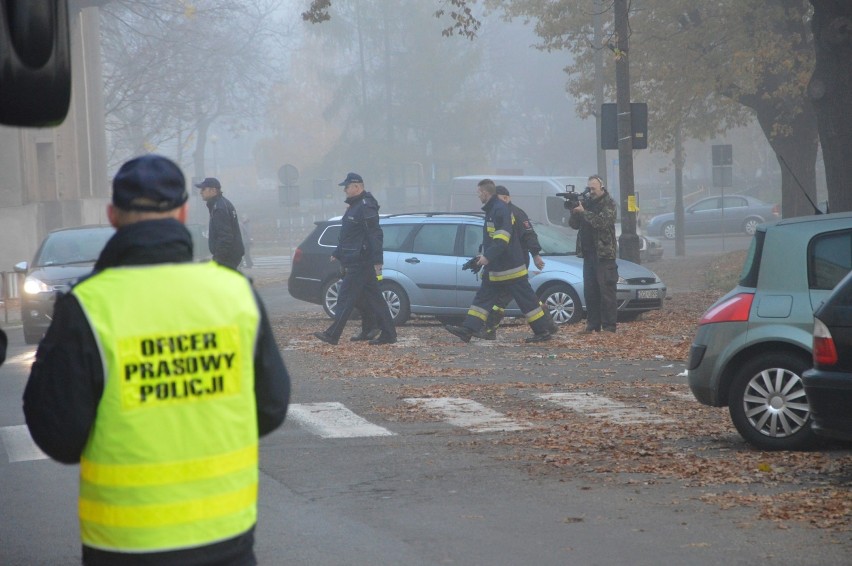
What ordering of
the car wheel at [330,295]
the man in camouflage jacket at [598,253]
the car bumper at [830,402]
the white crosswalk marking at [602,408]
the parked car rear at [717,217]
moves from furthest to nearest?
the parked car rear at [717,217] < the car wheel at [330,295] < the man in camouflage jacket at [598,253] < the white crosswalk marking at [602,408] < the car bumper at [830,402]

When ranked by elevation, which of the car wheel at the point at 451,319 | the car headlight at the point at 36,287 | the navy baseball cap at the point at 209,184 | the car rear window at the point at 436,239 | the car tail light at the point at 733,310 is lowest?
the car wheel at the point at 451,319

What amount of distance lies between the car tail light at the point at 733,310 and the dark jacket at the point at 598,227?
25.2ft

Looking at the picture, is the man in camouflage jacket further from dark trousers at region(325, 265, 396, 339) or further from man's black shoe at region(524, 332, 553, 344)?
dark trousers at region(325, 265, 396, 339)

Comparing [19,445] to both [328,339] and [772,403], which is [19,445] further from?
[328,339]

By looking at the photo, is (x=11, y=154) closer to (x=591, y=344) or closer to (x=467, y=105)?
(x=591, y=344)

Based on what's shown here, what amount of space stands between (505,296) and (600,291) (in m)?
1.30

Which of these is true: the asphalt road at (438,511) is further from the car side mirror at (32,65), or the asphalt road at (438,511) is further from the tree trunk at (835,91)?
the tree trunk at (835,91)

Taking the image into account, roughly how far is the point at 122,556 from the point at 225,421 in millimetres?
405

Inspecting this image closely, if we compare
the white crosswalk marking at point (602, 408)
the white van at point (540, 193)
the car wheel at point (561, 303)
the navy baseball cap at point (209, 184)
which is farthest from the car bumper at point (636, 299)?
the white van at point (540, 193)

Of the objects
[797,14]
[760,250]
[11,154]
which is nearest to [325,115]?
[11,154]

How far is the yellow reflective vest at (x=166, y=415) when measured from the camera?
3.21m

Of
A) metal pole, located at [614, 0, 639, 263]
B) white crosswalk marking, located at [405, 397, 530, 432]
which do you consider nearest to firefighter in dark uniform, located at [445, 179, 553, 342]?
white crosswalk marking, located at [405, 397, 530, 432]

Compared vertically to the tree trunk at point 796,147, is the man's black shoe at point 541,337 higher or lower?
lower

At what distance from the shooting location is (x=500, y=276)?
1639 cm
